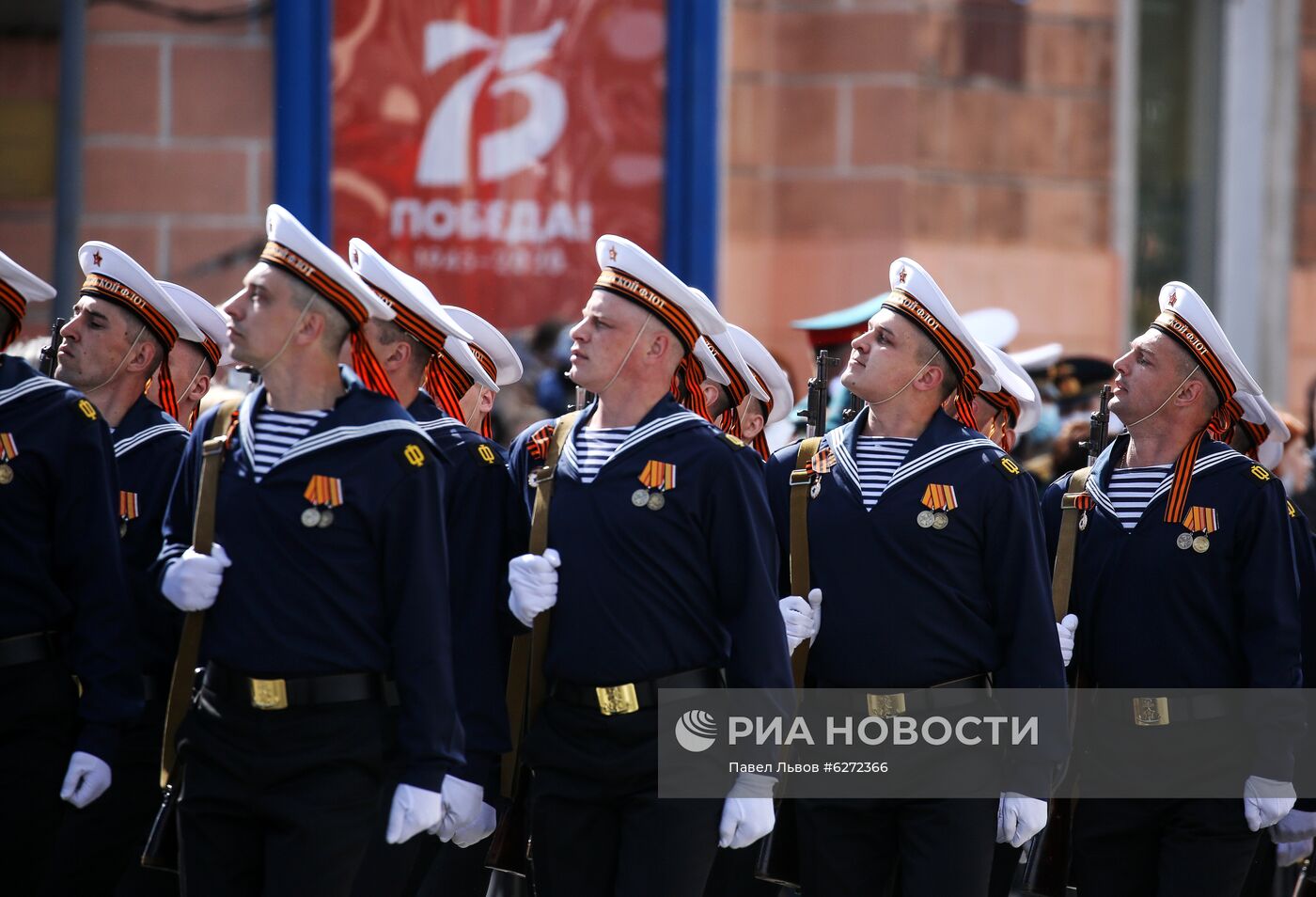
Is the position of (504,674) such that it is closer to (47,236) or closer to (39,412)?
(39,412)

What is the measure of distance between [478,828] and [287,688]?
0.86 metres

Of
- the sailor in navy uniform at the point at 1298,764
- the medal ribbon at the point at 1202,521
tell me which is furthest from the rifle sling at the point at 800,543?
the sailor in navy uniform at the point at 1298,764

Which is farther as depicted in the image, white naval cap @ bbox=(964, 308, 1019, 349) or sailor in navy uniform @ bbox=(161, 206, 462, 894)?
white naval cap @ bbox=(964, 308, 1019, 349)

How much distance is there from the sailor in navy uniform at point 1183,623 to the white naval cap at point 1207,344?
120 mm

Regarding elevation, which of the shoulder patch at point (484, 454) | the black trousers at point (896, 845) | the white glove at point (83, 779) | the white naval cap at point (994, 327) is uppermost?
the white naval cap at point (994, 327)

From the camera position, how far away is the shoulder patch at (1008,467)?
5758mm

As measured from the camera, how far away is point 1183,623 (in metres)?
6.13

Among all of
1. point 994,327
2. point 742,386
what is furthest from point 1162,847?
point 994,327

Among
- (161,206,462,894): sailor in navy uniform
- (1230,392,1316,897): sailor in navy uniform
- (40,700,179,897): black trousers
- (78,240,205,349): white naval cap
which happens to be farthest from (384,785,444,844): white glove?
(1230,392,1316,897): sailor in navy uniform

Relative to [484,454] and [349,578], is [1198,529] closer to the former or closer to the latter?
[484,454]

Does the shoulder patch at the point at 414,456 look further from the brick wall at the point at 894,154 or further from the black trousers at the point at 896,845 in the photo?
the brick wall at the point at 894,154

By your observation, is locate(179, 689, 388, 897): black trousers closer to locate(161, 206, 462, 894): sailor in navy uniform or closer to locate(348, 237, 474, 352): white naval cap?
locate(161, 206, 462, 894): sailor in navy uniform

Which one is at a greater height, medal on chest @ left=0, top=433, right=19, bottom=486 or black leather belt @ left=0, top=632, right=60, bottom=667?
medal on chest @ left=0, top=433, right=19, bottom=486

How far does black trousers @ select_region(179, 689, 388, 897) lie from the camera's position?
15.4 feet
